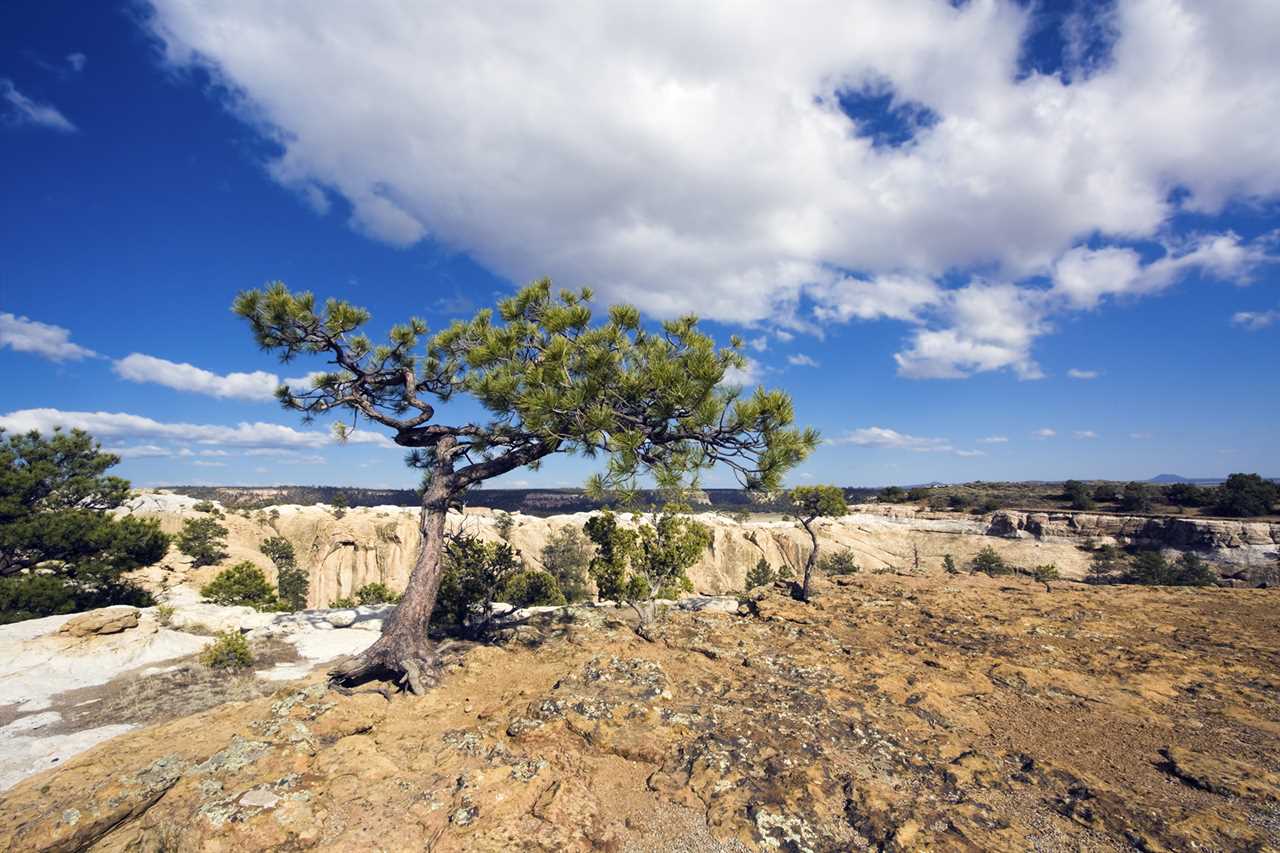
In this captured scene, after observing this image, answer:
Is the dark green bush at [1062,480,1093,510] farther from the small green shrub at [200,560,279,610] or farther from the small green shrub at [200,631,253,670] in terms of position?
the small green shrub at [200,560,279,610]

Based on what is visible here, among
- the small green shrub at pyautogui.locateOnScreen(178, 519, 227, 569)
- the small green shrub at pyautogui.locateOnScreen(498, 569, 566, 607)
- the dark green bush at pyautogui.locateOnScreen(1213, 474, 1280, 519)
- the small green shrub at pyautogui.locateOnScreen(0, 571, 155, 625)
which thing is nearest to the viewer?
the small green shrub at pyautogui.locateOnScreen(498, 569, 566, 607)

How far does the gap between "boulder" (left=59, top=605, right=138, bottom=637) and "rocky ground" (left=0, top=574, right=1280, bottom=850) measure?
866 cm

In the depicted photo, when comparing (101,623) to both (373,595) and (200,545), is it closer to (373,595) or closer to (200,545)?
(373,595)

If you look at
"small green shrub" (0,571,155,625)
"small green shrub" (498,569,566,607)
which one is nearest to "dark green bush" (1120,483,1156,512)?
"small green shrub" (498,569,566,607)

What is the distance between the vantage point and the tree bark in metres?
7.93

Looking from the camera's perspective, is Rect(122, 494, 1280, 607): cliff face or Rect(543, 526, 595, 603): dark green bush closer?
Rect(122, 494, 1280, 607): cliff face

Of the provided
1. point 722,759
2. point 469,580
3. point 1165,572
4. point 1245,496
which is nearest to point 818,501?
point 469,580

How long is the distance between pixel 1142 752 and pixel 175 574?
3720cm

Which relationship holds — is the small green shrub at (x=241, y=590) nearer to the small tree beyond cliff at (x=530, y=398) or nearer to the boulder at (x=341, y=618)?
the boulder at (x=341, y=618)

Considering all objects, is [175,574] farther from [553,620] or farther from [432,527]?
[432,527]

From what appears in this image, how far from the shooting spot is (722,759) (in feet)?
17.8

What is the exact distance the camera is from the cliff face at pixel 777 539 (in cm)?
3381

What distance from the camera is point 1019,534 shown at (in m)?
42.4

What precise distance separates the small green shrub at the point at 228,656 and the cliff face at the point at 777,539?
60.1 ft
